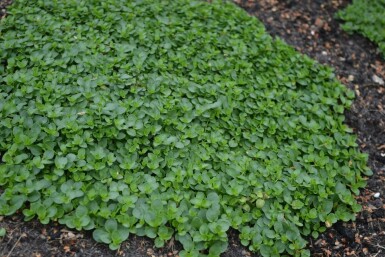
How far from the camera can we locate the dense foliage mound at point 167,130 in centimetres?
291

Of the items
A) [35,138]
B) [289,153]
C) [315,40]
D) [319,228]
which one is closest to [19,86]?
[35,138]

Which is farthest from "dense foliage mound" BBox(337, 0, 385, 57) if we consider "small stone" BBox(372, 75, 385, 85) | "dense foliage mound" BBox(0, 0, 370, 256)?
"dense foliage mound" BBox(0, 0, 370, 256)

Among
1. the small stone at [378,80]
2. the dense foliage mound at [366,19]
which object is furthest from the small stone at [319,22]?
the small stone at [378,80]

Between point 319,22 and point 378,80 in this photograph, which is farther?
point 319,22

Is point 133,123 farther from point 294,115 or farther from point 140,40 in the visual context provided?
point 294,115

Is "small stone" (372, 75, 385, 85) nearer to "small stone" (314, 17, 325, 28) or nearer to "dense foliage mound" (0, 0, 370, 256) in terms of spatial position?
"dense foliage mound" (0, 0, 370, 256)

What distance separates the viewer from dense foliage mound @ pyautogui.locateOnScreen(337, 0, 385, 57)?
484 cm

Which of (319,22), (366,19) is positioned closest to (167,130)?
(319,22)

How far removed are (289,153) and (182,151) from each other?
0.84 metres

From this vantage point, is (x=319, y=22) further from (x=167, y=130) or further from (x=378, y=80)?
(x=167, y=130)

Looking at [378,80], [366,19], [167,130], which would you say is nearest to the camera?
[167,130]

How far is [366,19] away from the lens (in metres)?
4.95

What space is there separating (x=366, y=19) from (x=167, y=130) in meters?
2.85

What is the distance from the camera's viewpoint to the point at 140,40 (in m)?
3.90
